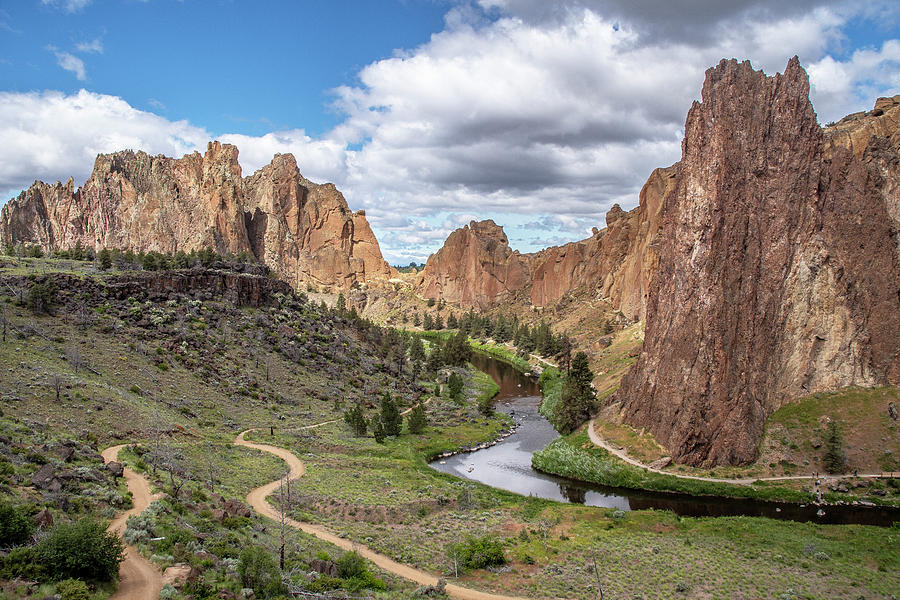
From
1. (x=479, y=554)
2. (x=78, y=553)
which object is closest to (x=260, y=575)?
(x=78, y=553)

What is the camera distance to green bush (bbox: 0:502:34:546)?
20.0 metres

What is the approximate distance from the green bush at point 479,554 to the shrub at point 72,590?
1979cm

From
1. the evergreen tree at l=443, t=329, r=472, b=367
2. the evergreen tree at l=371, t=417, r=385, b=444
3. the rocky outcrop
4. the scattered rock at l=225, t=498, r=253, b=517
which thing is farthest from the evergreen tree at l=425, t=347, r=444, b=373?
the scattered rock at l=225, t=498, r=253, b=517

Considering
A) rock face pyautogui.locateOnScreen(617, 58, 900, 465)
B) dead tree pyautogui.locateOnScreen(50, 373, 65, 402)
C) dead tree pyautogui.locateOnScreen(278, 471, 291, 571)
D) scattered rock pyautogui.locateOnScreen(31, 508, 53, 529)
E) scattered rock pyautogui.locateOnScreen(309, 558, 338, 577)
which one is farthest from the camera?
rock face pyautogui.locateOnScreen(617, 58, 900, 465)

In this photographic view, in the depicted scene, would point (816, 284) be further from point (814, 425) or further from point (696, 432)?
point (696, 432)

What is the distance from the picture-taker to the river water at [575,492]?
4703cm

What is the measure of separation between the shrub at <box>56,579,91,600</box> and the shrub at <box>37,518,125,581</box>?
64cm

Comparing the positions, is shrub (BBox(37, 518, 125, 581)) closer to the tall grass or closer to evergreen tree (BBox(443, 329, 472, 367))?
the tall grass

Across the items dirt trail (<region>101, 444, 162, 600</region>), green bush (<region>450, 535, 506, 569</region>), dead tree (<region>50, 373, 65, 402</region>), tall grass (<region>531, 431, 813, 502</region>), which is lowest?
tall grass (<region>531, 431, 813, 502</region>)

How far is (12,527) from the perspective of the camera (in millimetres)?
20031

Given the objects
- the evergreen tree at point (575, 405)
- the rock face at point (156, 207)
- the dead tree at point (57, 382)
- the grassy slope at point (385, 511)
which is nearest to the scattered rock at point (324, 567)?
the grassy slope at point (385, 511)

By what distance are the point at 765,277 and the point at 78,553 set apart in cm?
6497

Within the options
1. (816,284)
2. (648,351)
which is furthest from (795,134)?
(648,351)

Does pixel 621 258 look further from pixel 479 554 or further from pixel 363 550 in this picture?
pixel 363 550
